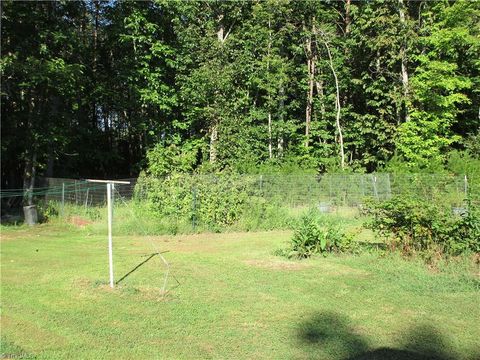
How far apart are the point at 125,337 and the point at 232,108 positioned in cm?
2218

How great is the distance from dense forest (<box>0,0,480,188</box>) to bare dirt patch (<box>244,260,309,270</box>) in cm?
1398

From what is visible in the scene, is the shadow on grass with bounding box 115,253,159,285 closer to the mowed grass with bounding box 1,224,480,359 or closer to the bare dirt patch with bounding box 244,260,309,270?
the mowed grass with bounding box 1,224,480,359

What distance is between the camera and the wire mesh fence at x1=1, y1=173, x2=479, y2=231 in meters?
16.2

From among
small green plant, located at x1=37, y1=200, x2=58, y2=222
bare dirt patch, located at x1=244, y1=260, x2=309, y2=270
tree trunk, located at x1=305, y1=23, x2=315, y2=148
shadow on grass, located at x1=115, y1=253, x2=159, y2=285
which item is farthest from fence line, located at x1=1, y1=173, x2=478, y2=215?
tree trunk, located at x1=305, y1=23, x2=315, y2=148

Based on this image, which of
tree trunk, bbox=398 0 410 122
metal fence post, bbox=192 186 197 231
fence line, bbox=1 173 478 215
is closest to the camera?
metal fence post, bbox=192 186 197 231

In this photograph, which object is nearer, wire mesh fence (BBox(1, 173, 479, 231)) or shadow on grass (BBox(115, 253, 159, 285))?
shadow on grass (BBox(115, 253, 159, 285))

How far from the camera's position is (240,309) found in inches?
266

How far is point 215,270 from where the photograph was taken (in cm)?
950

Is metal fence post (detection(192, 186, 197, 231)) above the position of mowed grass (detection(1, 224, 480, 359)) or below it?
Result: above

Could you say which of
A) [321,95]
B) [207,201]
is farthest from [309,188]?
[321,95]

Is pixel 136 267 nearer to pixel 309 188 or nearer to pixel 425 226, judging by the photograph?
pixel 425 226

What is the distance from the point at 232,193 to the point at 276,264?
21.8ft

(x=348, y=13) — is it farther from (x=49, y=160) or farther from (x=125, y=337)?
(x=125, y=337)

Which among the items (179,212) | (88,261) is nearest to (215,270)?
(88,261)
